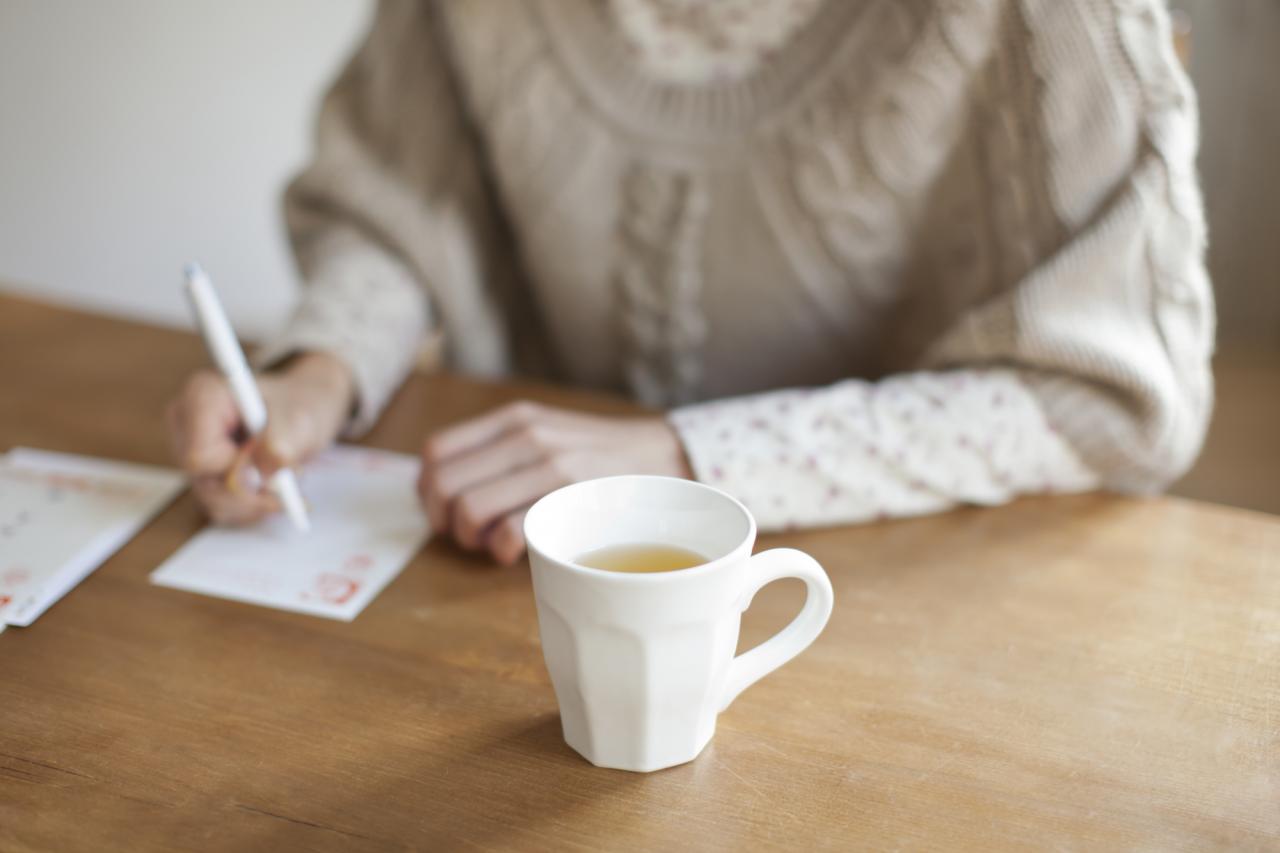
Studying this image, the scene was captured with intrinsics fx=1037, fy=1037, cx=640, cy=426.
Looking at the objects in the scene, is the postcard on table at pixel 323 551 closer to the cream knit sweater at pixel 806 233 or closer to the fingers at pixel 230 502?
the fingers at pixel 230 502

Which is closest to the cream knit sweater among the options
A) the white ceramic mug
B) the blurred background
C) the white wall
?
the white ceramic mug

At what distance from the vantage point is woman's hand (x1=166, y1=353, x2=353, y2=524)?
0.75 meters

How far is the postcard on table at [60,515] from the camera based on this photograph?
672 millimetres

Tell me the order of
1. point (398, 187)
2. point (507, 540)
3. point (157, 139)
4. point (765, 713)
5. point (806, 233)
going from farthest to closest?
point (157, 139)
point (398, 187)
point (806, 233)
point (507, 540)
point (765, 713)

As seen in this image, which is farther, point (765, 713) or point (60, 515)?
point (60, 515)

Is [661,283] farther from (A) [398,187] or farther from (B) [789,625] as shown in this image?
(B) [789,625]

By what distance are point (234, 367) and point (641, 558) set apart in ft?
1.26

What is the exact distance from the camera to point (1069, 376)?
2.50 feet

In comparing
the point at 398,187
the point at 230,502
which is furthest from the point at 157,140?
the point at 230,502

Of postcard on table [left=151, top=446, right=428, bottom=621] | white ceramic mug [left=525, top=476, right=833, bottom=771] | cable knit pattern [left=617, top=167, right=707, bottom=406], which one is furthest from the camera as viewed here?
cable knit pattern [left=617, top=167, right=707, bottom=406]

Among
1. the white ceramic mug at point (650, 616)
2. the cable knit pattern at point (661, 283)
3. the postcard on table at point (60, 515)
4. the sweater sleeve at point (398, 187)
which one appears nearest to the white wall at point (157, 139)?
the sweater sleeve at point (398, 187)

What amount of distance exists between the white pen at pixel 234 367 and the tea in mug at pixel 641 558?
32cm

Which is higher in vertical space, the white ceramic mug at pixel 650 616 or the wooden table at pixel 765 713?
the white ceramic mug at pixel 650 616

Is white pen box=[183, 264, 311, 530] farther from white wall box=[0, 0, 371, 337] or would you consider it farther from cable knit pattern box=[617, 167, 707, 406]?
white wall box=[0, 0, 371, 337]
